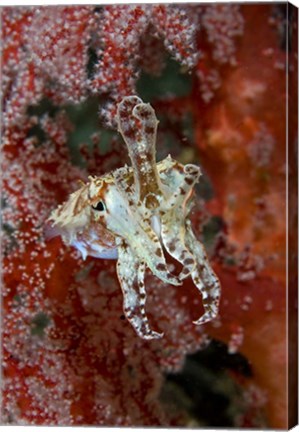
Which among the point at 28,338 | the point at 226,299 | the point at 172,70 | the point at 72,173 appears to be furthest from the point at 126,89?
the point at 28,338

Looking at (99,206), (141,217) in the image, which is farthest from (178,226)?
(99,206)

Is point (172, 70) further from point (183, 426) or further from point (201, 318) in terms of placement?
point (183, 426)

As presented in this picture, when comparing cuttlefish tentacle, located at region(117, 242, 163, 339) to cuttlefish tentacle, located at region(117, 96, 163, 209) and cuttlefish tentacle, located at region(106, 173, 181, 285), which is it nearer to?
cuttlefish tentacle, located at region(106, 173, 181, 285)

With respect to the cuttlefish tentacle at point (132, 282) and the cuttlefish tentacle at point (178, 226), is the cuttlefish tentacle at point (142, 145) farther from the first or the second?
the cuttlefish tentacle at point (132, 282)

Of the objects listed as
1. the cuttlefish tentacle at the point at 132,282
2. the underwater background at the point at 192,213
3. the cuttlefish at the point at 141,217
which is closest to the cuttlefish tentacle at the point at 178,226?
the cuttlefish at the point at 141,217

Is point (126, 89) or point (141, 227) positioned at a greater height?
point (126, 89)

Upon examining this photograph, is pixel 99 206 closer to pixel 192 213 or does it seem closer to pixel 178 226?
pixel 178 226

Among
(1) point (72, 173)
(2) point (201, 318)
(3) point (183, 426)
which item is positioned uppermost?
(1) point (72, 173)
